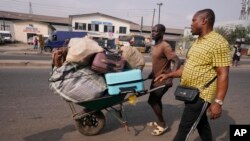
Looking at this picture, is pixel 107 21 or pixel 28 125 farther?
pixel 107 21

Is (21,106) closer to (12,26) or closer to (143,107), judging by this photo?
(143,107)

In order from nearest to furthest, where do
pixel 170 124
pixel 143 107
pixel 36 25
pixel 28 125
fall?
pixel 28 125
pixel 170 124
pixel 143 107
pixel 36 25

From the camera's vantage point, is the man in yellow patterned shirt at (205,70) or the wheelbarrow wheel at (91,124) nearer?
the man in yellow patterned shirt at (205,70)

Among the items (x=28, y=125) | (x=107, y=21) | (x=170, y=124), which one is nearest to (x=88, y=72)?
(x=28, y=125)

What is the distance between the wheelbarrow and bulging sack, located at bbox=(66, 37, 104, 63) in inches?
23.9

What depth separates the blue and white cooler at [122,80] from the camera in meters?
3.48

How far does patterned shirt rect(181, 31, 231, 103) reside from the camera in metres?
2.59

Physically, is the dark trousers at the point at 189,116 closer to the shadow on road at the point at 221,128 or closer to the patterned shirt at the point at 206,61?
the patterned shirt at the point at 206,61

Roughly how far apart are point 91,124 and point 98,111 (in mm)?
252

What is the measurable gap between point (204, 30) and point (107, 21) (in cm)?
4720

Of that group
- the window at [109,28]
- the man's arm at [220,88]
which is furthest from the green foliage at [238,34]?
the man's arm at [220,88]

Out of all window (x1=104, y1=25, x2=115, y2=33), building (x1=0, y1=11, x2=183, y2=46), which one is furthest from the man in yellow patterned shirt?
window (x1=104, y1=25, x2=115, y2=33)

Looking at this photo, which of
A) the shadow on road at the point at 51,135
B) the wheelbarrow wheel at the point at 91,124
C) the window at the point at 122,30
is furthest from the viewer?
the window at the point at 122,30

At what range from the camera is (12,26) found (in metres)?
47.1
